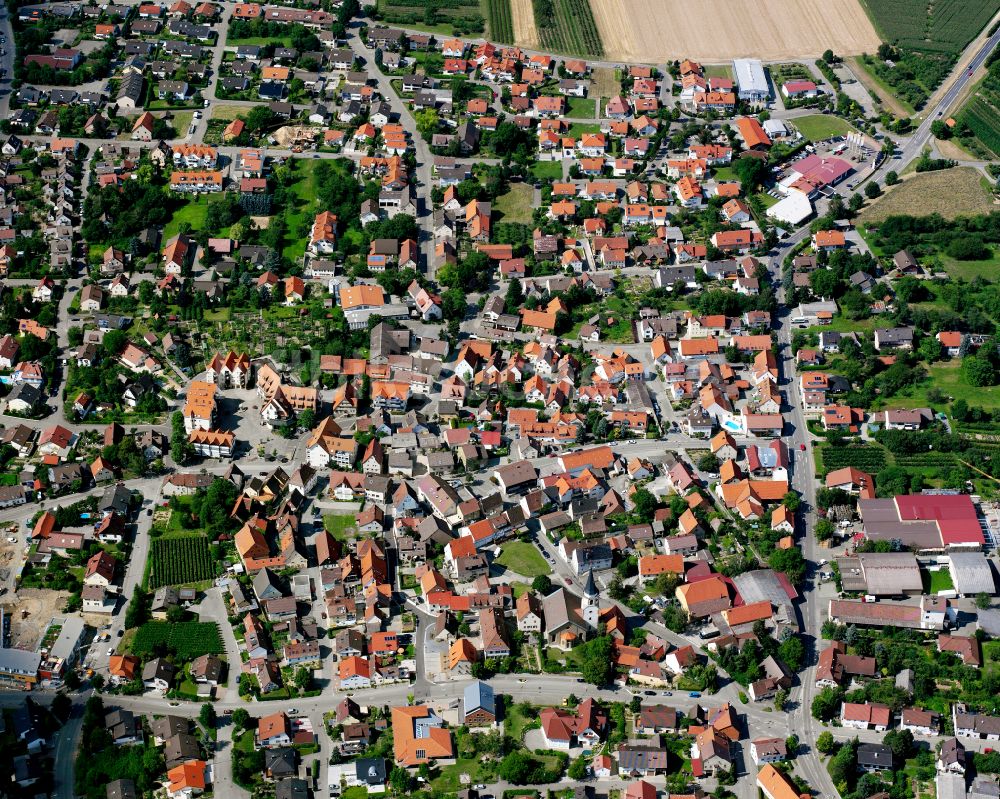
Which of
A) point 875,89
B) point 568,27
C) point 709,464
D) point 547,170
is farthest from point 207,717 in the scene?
point 875,89

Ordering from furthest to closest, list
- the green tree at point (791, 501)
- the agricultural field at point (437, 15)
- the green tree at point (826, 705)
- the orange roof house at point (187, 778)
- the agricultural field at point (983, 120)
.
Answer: the agricultural field at point (437, 15), the agricultural field at point (983, 120), the green tree at point (791, 501), the green tree at point (826, 705), the orange roof house at point (187, 778)

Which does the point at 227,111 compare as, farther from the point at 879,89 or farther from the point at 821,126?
the point at 879,89

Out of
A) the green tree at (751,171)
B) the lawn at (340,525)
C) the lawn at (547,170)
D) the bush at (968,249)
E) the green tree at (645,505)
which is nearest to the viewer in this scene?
the lawn at (340,525)

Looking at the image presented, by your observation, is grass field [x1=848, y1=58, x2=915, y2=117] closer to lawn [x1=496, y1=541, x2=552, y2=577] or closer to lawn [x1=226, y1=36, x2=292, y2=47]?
lawn [x1=226, y1=36, x2=292, y2=47]

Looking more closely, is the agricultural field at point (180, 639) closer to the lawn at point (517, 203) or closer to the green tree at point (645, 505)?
the green tree at point (645, 505)

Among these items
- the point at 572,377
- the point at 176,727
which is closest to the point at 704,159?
the point at 572,377

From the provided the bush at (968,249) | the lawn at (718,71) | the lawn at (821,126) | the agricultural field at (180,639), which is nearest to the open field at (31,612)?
the agricultural field at (180,639)

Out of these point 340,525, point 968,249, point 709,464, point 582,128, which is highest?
point 968,249
